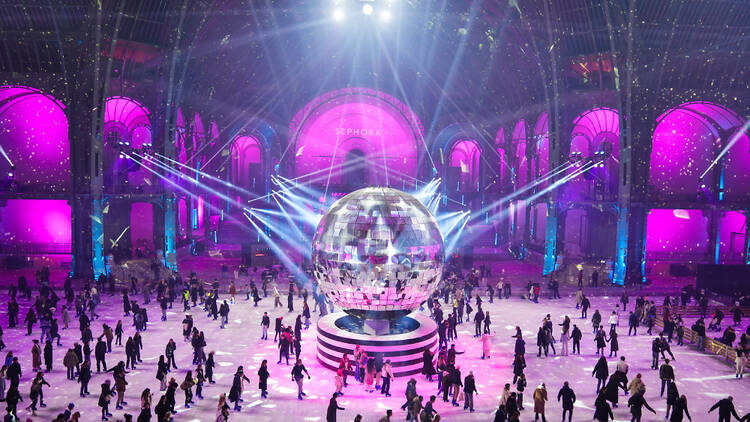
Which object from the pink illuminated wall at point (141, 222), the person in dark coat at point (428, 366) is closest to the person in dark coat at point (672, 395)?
the person in dark coat at point (428, 366)

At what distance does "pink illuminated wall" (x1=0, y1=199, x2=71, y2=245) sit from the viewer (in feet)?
110

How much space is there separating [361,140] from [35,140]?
23836 mm

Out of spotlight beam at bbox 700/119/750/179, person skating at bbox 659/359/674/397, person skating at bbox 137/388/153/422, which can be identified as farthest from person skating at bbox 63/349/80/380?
spotlight beam at bbox 700/119/750/179

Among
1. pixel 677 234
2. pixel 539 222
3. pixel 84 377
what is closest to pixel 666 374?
pixel 84 377

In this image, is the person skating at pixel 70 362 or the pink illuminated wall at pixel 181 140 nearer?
the person skating at pixel 70 362

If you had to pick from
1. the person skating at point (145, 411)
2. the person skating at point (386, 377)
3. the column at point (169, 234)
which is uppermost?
the column at point (169, 234)

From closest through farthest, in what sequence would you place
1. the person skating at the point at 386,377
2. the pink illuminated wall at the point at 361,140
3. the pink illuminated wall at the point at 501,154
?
the person skating at the point at 386,377, the pink illuminated wall at the point at 501,154, the pink illuminated wall at the point at 361,140

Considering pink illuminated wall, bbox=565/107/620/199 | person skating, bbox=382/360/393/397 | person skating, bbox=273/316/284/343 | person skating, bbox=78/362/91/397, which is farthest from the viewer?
pink illuminated wall, bbox=565/107/620/199

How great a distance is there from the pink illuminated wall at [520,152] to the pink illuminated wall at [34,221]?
3233cm

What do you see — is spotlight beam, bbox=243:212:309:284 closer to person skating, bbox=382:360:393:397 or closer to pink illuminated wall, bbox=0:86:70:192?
pink illuminated wall, bbox=0:86:70:192

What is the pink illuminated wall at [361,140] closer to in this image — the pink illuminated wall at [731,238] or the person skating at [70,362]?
the pink illuminated wall at [731,238]

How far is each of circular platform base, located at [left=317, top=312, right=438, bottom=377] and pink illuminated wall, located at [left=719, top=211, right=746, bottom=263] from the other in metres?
27.1

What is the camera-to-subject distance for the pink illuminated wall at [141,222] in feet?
117

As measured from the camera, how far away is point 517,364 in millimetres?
14367
